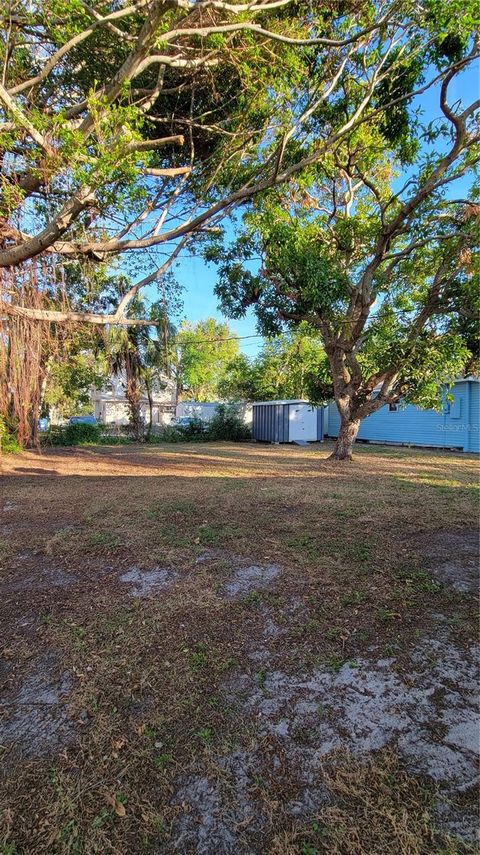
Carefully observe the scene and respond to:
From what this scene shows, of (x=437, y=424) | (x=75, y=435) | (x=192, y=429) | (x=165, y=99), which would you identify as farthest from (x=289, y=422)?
(x=165, y=99)

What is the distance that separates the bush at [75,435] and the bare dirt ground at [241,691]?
1410 cm

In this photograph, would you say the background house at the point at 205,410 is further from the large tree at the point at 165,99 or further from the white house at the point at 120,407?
the large tree at the point at 165,99

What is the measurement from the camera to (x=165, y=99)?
19.6ft

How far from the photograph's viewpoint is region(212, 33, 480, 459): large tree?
24.2 ft

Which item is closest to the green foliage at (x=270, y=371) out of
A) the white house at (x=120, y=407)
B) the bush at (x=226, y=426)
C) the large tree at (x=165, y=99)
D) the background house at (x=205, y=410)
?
the background house at (x=205, y=410)

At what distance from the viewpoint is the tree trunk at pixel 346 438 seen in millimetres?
10422

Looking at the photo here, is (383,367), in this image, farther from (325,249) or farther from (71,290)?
(71,290)

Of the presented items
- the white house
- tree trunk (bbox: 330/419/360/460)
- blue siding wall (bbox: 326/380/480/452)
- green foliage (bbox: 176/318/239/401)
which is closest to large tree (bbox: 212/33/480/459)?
tree trunk (bbox: 330/419/360/460)

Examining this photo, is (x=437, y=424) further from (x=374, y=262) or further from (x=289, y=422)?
(x=374, y=262)

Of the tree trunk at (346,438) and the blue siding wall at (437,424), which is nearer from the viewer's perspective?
the tree trunk at (346,438)

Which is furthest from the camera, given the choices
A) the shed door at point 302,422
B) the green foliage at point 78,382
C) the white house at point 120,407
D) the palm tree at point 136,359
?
the white house at point 120,407

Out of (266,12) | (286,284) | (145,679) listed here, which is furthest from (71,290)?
(145,679)

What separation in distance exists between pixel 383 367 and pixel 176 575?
7.67 m

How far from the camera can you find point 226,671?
2.01m
